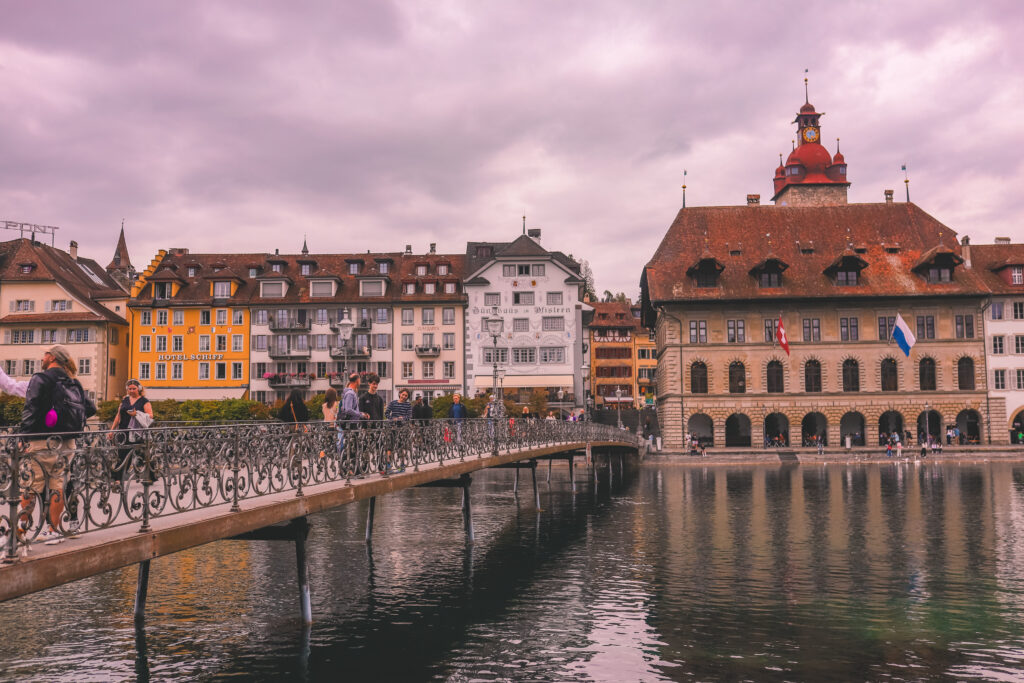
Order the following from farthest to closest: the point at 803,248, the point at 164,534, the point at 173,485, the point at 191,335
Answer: the point at 191,335 → the point at 803,248 → the point at 173,485 → the point at 164,534

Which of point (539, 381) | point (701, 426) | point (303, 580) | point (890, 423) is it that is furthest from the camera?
point (701, 426)

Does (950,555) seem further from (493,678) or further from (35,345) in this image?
(35,345)

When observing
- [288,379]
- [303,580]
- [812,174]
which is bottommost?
[303,580]

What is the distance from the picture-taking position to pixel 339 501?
15164 mm

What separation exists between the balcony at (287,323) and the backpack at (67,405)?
63394 millimetres

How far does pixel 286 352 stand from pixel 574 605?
5768 centimetres

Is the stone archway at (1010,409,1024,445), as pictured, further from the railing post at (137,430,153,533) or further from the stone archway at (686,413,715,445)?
the railing post at (137,430,153,533)

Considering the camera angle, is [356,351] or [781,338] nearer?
[781,338]

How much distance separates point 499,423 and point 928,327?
50963mm

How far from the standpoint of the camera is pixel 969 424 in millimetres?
67875

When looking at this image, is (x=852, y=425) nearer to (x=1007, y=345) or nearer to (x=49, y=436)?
(x=1007, y=345)

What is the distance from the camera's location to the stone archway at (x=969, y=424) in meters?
66.9

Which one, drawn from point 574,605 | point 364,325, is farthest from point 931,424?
point 574,605

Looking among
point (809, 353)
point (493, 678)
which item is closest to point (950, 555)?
point (493, 678)
